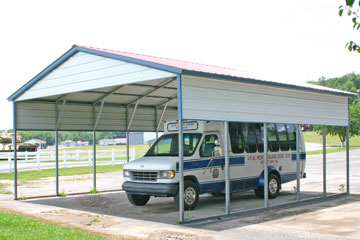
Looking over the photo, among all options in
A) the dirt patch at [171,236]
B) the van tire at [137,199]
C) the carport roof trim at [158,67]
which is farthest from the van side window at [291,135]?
the dirt patch at [171,236]

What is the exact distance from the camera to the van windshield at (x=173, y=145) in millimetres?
13305

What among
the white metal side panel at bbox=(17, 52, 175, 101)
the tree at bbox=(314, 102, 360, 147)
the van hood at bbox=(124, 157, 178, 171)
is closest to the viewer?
the white metal side panel at bbox=(17, 52, 175, 101)

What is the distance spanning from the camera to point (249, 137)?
15070 millimetres

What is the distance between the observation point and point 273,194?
15.4 m

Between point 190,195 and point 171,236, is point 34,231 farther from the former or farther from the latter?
point 190,195

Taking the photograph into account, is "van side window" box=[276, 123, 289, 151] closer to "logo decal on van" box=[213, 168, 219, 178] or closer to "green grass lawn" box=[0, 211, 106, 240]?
"logo decal on van" box=[213, 168, 219, 178]

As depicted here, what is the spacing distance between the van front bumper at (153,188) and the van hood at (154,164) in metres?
0.44

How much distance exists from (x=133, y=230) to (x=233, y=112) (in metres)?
3.99

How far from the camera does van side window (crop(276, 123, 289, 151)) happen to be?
16.2 metres

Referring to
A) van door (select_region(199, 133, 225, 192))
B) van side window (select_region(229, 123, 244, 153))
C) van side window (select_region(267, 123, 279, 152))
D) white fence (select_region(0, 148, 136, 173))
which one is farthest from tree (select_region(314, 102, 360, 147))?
van door (select_region(199, 133, 225, 192))

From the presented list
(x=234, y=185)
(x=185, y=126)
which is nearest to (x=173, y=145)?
(x=185, y=126)

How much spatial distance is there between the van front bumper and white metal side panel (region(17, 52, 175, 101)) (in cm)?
286

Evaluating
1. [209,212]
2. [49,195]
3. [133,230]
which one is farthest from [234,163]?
[49,195]

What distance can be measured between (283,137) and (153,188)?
233 inches
